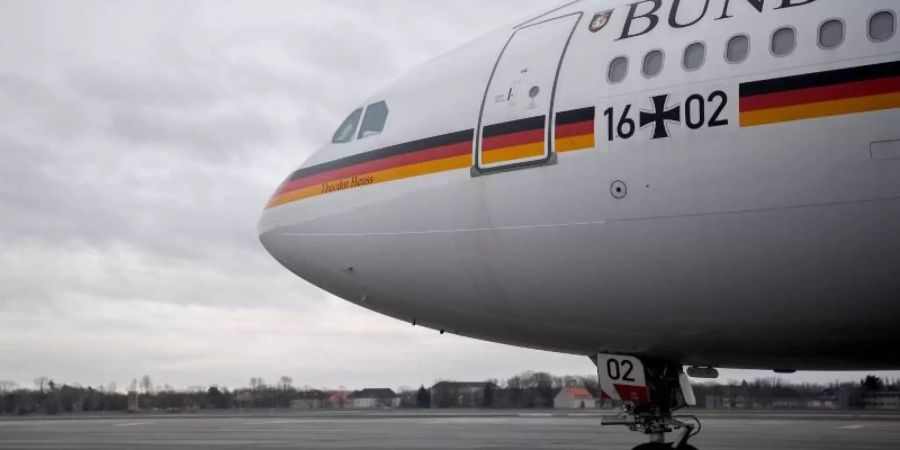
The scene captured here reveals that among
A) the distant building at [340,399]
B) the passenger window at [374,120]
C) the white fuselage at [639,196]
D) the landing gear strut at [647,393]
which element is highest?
the passenger window at [374,120]

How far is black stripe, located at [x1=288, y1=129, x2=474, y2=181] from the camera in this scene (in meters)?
7.89

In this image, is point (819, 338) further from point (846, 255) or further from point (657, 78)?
point (657, 78)

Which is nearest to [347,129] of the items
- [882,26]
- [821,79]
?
[821,79]

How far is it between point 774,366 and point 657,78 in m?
3.07

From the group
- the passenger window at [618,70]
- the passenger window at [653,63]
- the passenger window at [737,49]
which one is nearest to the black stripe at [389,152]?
the passenger window at [618,70]

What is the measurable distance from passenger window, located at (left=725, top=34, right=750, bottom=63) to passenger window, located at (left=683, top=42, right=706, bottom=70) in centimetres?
18

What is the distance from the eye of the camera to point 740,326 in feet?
23.1

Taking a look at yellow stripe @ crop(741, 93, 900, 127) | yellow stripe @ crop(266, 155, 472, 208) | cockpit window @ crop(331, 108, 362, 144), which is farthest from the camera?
cockpit window @ crop(331, 108, 362, 144)

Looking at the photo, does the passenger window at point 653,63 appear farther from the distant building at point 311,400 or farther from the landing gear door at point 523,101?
the distant building at point 311,400

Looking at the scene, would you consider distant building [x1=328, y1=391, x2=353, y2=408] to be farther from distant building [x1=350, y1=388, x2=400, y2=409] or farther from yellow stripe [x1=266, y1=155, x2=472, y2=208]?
yellow stripe [x1=266, y1=155, x2=472, y2=208]

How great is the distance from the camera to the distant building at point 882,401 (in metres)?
57.7

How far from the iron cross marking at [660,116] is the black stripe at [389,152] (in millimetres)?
1585

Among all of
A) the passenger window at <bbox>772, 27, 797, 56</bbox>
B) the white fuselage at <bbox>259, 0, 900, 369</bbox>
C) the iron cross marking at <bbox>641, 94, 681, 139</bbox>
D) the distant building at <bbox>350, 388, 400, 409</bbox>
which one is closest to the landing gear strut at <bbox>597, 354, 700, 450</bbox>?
the white fuselage at <bbox>259, 0, 900, 369</bbox>

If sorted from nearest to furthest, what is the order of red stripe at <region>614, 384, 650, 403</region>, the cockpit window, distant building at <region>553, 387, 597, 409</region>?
red stripe at <region>614, 384, 650, 403</region>, the cockpit window, distant building at <region>553, 387, 597, 409</region>
